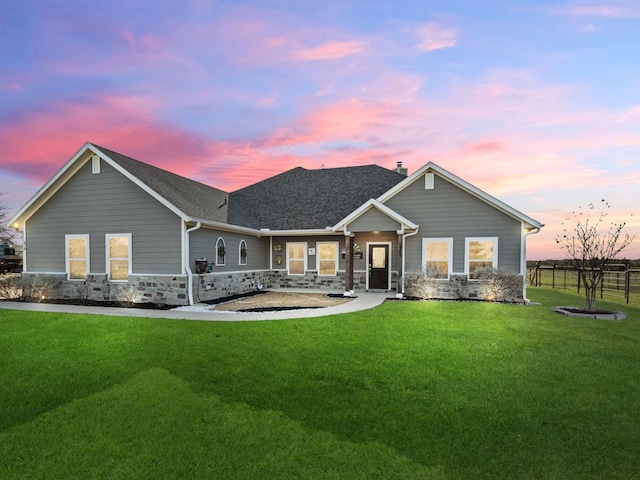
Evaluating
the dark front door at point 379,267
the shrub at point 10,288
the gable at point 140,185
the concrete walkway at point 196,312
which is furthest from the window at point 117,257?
the dark front door at point 379,267

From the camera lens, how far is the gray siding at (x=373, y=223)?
46.7 feet

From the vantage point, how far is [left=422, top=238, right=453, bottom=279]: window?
14203 mm

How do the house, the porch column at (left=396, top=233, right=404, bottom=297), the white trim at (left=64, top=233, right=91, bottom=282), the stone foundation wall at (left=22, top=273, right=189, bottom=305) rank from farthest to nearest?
the porch column at (left=396, top=233, right=404, bottom=297) → the white trim at (left=64, top=233, right=91, bottom=282) → the house → the stone foundation wall at (left=22, top=273, right=189, bottom=305)

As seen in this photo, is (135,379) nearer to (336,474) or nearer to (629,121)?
(336,474)

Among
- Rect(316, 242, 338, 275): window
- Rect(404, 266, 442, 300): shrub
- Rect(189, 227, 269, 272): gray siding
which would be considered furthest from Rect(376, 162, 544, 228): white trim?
Rect(189, 227, 269, 272): gray siding

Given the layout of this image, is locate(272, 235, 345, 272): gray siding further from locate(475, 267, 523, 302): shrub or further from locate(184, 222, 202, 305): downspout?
locate(475, 267, 523, 302): shrub

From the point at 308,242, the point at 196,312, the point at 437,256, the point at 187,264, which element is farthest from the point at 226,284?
the point at 437,256

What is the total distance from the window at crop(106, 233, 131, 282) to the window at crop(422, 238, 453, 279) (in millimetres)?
12187

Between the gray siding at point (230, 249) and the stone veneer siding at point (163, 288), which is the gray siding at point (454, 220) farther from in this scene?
the gray siding at point (230, 249)

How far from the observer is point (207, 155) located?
59.2ft

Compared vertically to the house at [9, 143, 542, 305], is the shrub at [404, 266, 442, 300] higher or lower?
lower

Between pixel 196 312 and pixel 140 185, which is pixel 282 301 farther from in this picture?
pixel 140 185

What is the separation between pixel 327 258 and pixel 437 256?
17.6ft

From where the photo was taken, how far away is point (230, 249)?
15.2 meters
